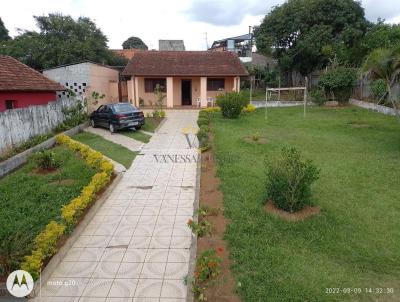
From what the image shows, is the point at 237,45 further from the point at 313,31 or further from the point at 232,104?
the point at 232,104

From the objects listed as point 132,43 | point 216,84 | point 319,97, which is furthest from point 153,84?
point 132,43

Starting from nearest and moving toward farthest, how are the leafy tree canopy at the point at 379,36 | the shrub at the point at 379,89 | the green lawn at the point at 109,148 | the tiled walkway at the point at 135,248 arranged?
the tiled walkway at the point at 135,248, the green lawn at the point at 109,148, the shrub at the point at 379,89, the leafy tree canopy at the point at 379,36

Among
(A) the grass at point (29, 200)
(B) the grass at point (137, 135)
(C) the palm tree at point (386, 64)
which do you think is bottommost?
(A) the grass at point (29, 200)

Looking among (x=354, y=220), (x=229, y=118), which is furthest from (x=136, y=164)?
Result: (x=229, y=118)

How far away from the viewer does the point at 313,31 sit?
27.3 m

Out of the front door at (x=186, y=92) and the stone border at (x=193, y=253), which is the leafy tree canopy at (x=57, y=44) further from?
the stone border at (x=193, y=253)

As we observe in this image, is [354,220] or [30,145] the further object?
[30,145]

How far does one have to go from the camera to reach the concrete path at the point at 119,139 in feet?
42.9

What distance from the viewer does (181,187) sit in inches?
329

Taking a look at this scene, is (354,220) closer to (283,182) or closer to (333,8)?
(283,182)

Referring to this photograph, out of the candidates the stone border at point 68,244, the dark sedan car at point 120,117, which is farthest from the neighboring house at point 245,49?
the stone border at point 68,244

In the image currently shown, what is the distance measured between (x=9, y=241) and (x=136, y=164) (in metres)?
5.88

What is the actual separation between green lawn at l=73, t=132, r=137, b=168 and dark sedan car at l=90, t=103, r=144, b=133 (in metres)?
0.98

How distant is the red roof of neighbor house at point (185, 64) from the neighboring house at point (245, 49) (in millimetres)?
8756
